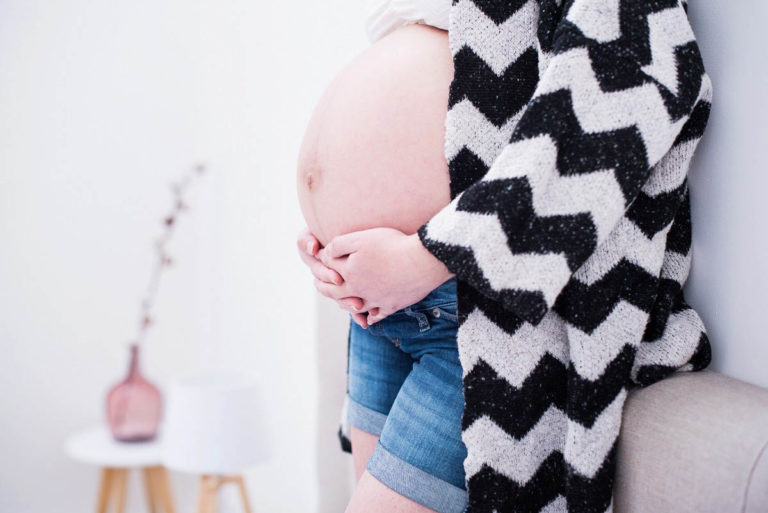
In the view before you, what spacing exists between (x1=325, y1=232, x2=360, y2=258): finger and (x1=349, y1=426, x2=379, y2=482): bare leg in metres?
0.29

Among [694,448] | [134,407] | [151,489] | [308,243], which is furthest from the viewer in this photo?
[151,489]

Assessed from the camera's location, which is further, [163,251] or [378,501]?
[163,251]

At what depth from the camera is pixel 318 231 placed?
0.82 metres

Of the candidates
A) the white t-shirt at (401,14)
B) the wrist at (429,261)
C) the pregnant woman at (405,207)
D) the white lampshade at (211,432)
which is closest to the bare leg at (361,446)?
the pregnant woman at (405,207)

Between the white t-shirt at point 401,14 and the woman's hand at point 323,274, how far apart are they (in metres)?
0.30

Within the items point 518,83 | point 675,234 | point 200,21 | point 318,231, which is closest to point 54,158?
point 200,21

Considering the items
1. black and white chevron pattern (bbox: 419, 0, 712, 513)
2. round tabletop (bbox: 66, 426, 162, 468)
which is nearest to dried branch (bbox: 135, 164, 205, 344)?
round tabletop (bbox: 66, 426, 162, 468)

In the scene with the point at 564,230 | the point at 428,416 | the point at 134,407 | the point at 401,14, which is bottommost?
the point at 134,407

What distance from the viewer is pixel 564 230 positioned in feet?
1.92

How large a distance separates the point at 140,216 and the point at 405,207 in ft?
5.90

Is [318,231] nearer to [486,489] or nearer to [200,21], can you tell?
[486,489]

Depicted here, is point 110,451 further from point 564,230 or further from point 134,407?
point 564,230

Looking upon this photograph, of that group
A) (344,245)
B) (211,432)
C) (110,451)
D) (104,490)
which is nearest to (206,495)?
(211,432)

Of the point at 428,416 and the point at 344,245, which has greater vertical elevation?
the point at 344,245
